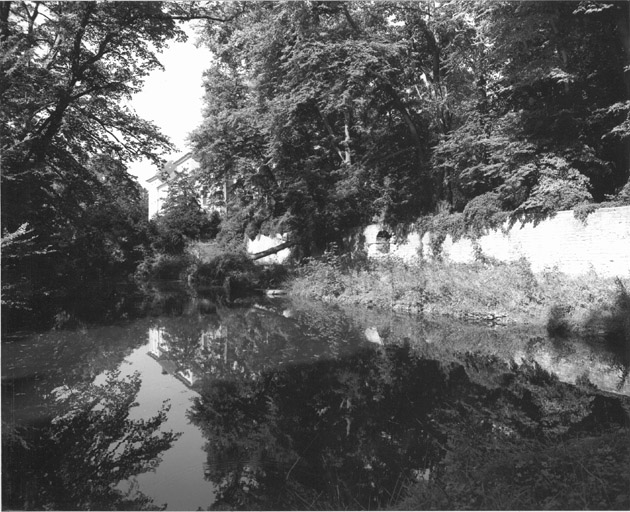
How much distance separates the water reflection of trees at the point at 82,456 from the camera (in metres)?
3.74

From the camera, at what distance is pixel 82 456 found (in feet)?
14.9

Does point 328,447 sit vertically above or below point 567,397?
above

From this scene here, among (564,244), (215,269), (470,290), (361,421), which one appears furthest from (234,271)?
(361,421)

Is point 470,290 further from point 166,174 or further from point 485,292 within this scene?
point 166,174

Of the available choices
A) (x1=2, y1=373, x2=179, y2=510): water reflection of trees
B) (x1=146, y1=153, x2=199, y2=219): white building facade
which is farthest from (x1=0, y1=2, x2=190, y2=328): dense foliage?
(x1=2, y1=373, x2=179, y2=510): water reflection of trees

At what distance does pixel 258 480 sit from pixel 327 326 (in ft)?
26.0

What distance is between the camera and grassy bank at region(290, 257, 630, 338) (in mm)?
9461

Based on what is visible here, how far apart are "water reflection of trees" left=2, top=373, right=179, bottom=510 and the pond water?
18 mm

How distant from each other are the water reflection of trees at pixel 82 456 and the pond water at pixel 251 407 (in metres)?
0.02

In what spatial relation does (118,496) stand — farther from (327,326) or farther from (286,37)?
(286,37)

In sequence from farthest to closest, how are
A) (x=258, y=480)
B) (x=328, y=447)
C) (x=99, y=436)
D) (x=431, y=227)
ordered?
(x=431, y=227), (x=99, y=436), (x=328, y=447), (x=258, y=480)

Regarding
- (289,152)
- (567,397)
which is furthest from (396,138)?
(567,397)

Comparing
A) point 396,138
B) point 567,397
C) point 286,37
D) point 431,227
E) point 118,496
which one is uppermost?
point 286,37

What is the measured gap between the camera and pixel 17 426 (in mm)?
5211
